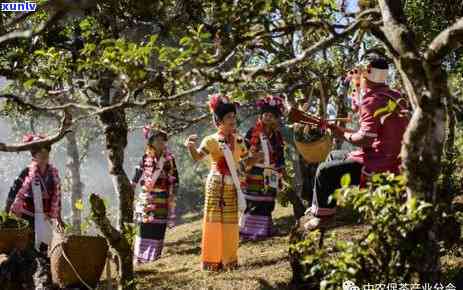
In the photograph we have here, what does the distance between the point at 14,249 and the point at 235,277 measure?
235 cm

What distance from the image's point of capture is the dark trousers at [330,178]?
6.32 metres

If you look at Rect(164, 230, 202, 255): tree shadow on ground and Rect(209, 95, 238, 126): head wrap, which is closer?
Rect(209, 95, 238, 126): head wrap

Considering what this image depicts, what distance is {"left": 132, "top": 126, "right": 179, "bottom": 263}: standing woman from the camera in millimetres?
10641

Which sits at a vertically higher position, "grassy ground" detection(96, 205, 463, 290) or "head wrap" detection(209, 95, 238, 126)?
"head wrap" detection(209, 95, 238, 126)

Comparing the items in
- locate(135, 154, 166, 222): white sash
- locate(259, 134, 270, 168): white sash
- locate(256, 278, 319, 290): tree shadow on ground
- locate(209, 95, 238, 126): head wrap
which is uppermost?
locate(209, 95, 238, 126): head wrap

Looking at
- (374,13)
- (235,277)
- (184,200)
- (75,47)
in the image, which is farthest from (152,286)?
(184,200)

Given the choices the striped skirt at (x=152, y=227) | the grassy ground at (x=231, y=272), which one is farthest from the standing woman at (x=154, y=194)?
the grassy ground at (x=231, y=272)

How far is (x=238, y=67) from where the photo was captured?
467 centimetres

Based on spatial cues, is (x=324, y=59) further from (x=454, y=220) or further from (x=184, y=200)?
(x=184, y=200)

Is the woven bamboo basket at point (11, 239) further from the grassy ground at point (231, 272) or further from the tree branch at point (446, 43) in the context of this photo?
the tree branch at point (446, 43)

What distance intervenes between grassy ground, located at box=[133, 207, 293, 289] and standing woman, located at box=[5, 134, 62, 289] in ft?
4.41

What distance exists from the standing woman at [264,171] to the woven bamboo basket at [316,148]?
8.05 feet

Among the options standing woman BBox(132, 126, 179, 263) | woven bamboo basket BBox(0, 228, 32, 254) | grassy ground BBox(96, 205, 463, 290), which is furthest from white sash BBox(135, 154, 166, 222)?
woven bamboo basket BBox(0, 228, 32, 254)

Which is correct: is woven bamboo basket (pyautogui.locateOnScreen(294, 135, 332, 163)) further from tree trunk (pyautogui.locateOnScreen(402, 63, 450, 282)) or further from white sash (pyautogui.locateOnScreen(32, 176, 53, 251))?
white sash (pyautogui.locateOnScreen(32, 176, 53, 251))
